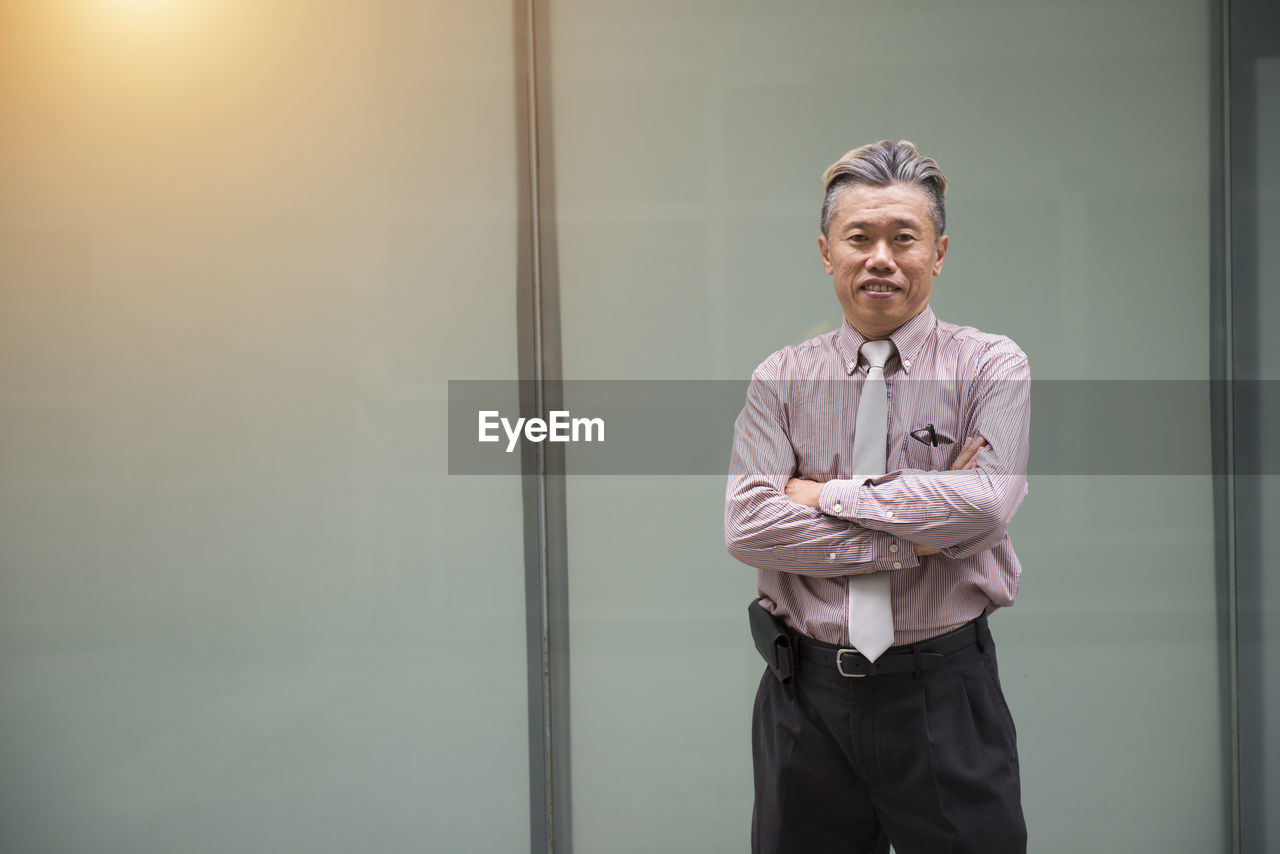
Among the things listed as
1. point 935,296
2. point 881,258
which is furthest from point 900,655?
point 935,296

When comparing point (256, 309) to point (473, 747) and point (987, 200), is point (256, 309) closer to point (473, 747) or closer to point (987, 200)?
point (473, 747)

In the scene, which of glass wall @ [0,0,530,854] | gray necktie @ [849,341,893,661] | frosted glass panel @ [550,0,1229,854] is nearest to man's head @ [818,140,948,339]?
gray necktie @ [849,341,893,661]

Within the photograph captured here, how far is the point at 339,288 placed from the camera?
9.60ft

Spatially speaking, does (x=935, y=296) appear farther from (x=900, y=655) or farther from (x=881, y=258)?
(x=900, y=655)

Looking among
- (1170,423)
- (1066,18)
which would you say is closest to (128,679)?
(1170,423)

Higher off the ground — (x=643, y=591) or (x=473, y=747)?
(x=643, y=591)

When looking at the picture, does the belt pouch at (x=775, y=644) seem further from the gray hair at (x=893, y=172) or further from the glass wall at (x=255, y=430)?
the glass wall at (x=255, y=430)

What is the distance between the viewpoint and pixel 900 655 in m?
1.76

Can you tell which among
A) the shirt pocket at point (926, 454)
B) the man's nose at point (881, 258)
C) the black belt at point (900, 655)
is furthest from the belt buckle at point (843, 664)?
the man's nose at point (881, 258)

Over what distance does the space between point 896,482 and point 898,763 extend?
54 cm

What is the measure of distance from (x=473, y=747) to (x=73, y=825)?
4.42ft

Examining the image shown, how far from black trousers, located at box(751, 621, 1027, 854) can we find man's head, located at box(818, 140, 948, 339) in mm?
726

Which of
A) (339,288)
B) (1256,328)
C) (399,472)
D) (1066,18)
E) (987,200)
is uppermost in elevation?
(1066,18)

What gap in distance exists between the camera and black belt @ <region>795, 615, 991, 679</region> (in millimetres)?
1752
